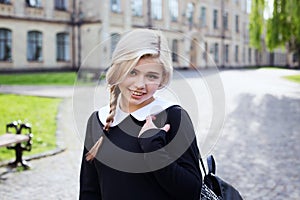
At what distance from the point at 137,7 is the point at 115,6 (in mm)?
2189

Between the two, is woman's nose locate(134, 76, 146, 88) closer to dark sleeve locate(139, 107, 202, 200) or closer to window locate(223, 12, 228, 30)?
dark sleeve locate(139, 107, 202, 200)

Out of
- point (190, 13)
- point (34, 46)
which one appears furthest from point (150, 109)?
point (190, 13)

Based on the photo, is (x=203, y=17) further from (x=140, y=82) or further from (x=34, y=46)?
(x=140, y=82)

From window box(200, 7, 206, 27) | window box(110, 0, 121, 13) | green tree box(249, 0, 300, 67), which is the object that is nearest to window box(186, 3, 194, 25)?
window box(200, 7, 206, 27)

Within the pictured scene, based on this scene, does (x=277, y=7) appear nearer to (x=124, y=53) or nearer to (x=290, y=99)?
(x=290, y=99)

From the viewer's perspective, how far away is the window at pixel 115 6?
A: 2880cm

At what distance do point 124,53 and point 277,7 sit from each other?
1942cm

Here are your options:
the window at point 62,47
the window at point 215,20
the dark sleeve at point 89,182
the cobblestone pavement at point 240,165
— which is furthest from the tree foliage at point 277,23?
the window at point 215,20

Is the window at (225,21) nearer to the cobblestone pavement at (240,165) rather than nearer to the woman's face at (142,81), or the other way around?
the cobblestone pavement at (240,165)

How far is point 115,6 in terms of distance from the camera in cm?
2906

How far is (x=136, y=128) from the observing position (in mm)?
1536

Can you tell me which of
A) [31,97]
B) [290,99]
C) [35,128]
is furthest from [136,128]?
[290,99]

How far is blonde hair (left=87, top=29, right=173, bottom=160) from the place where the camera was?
4.81ft

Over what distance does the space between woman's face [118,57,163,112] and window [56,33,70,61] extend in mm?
27636
